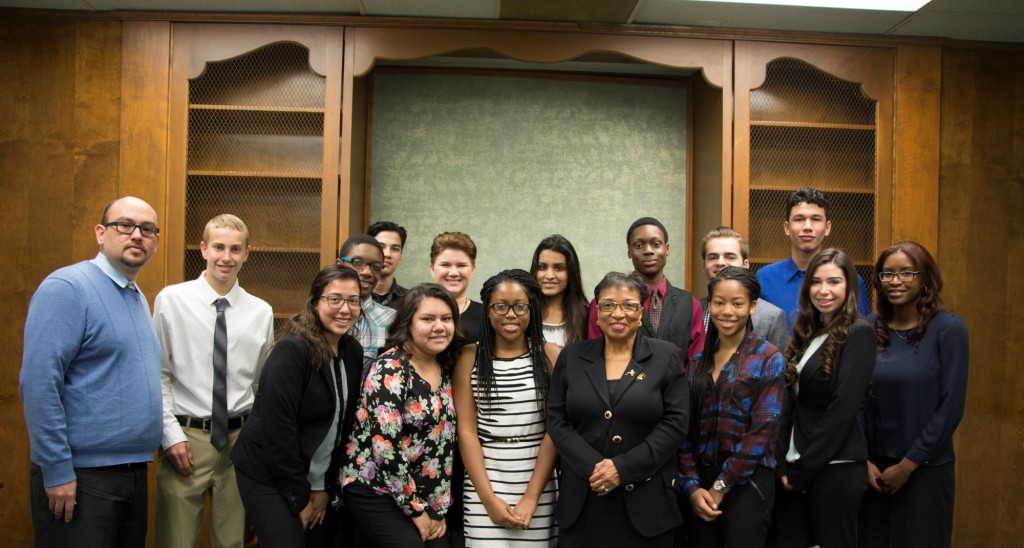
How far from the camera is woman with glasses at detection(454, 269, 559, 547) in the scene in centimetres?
251

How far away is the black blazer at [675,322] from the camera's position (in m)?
2.83

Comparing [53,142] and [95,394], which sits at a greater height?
[53,142]

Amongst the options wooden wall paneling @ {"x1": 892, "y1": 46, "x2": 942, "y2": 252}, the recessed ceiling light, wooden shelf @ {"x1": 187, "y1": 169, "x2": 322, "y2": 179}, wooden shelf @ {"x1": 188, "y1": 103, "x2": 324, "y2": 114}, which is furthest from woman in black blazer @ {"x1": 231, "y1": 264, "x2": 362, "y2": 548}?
wooden wall paneling @ {"x1": 892, "y1": 46, "x2": 942, "y2": 252}

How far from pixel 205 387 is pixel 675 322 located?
1686 mm

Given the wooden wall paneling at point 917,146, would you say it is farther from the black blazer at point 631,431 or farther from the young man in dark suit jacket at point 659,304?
the black blazer at point 631,431

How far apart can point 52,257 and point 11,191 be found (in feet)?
1.21

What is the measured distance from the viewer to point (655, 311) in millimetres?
2926

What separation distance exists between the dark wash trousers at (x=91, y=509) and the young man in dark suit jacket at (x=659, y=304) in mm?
1598

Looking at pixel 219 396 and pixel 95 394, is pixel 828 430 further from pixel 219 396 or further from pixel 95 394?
pixel 95 394

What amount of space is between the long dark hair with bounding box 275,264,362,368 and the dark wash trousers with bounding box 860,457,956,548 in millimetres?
1961

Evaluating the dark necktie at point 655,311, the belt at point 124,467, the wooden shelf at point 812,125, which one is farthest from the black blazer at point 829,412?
the belt at point 124,467

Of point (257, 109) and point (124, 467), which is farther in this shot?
point (257, 109)

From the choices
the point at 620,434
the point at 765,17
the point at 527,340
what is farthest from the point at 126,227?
the point at 765,17

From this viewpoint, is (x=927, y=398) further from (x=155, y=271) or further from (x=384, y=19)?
(x=155, y=271)
